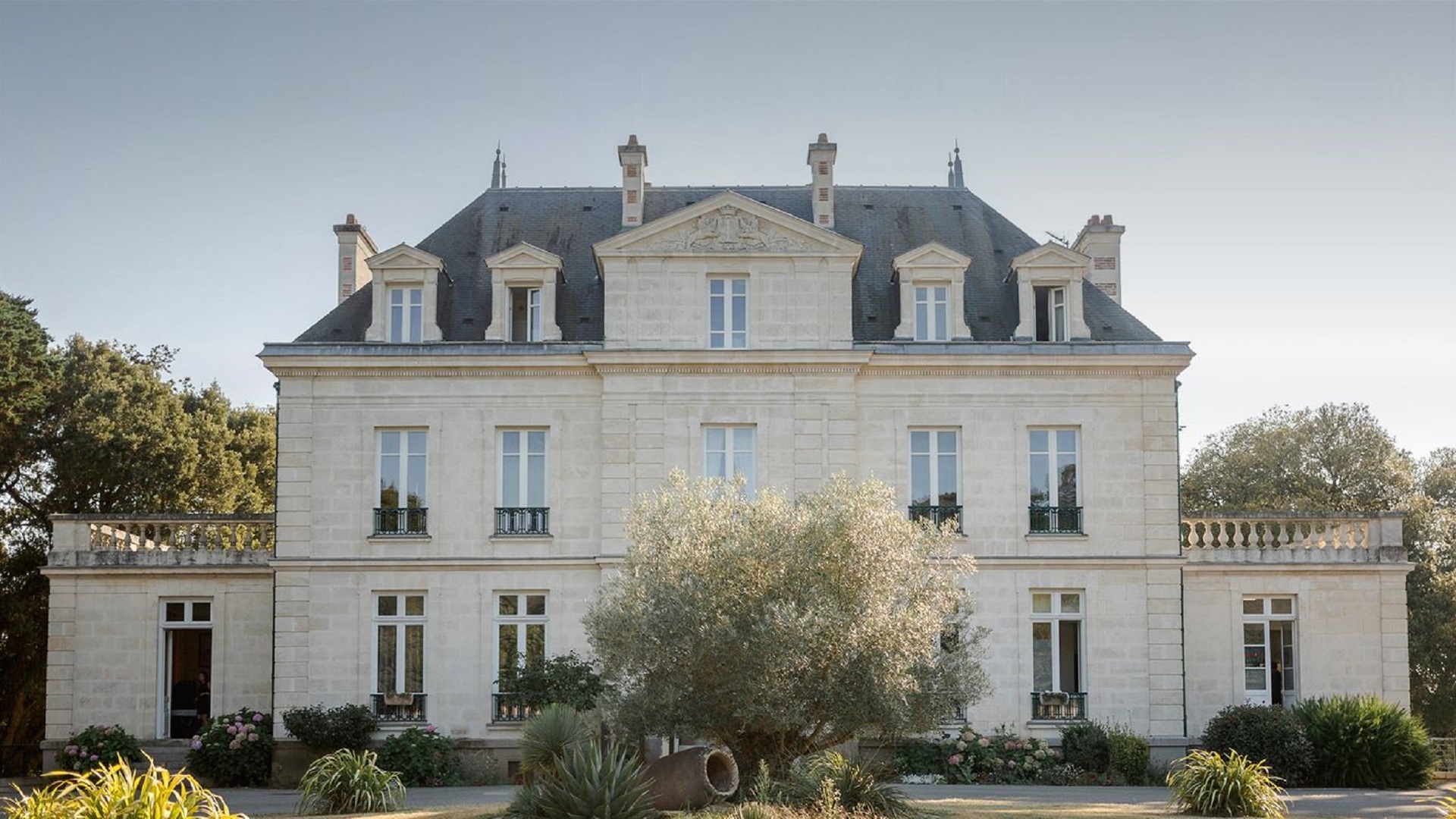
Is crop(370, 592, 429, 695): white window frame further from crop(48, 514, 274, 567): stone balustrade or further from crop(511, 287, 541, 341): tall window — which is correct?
crop(511, 287, 541, 341): tall window

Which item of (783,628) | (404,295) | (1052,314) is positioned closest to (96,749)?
(404,295)

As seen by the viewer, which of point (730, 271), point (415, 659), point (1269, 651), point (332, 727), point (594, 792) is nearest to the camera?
point (594, 792)

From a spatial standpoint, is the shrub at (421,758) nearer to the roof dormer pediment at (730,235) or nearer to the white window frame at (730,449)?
the white window frame at (730,449)

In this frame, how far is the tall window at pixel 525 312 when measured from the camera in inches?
1160

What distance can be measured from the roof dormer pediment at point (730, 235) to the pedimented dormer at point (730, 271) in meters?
0.01

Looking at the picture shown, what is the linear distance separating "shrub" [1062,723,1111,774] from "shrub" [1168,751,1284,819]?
725 centimetres

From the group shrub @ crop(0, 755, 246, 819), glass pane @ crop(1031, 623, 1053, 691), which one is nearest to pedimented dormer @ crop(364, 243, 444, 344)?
glass pane @ crop(1031, 623, 1053, 691)

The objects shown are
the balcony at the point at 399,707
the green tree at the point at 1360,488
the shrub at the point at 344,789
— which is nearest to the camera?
the shrub at the point at 344,789

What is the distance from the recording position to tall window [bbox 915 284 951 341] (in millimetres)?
29422

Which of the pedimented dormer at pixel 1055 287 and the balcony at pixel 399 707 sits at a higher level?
A: the pedimented dormer at pixel 1055 287

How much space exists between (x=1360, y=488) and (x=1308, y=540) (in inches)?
555

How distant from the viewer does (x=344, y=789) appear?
803 inches

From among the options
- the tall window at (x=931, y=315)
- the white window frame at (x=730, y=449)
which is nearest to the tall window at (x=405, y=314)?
the white window frame at (x=730, y=449)

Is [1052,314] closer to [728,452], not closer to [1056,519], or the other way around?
[1056,519]
